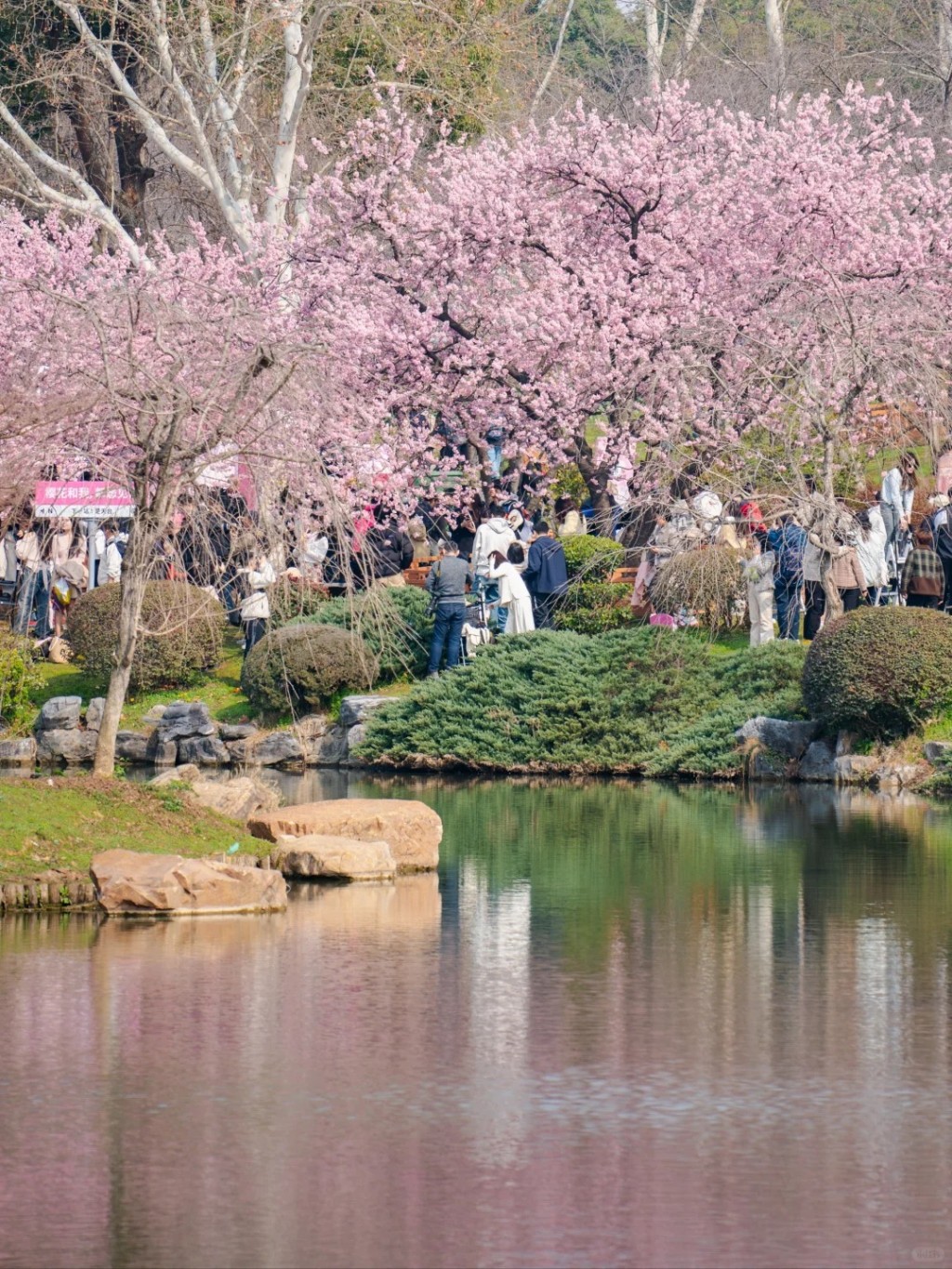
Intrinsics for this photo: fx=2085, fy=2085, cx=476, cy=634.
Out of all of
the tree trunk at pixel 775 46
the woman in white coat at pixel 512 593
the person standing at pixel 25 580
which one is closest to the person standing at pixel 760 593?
the woman in white coat at pixel 512 593

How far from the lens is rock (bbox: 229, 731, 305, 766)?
1041 inches

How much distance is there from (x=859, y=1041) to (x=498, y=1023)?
180 centimetres

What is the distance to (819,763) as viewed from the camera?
77.5 feet

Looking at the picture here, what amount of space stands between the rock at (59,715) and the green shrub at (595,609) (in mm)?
6615

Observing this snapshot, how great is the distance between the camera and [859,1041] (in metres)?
10.2

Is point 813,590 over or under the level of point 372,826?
over

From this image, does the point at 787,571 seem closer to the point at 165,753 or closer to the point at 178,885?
the point at 165,753

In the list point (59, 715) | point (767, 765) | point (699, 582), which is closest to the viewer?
point (767, 765)

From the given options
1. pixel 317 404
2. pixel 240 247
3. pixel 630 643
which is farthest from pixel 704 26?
pixel 317 404

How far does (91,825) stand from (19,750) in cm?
1209

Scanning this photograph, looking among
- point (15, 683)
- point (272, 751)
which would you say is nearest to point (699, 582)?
point (272, 751)

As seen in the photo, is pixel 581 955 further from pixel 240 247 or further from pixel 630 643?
pixel 240 247

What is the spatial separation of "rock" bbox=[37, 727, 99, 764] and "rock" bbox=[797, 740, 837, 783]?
9.14 metres

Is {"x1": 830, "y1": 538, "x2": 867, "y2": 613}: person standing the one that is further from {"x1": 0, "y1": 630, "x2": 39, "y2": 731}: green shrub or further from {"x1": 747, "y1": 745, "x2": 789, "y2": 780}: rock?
{"x1": 0, "y1": 630, "x2": 39, "y2": 731}: green shrub
